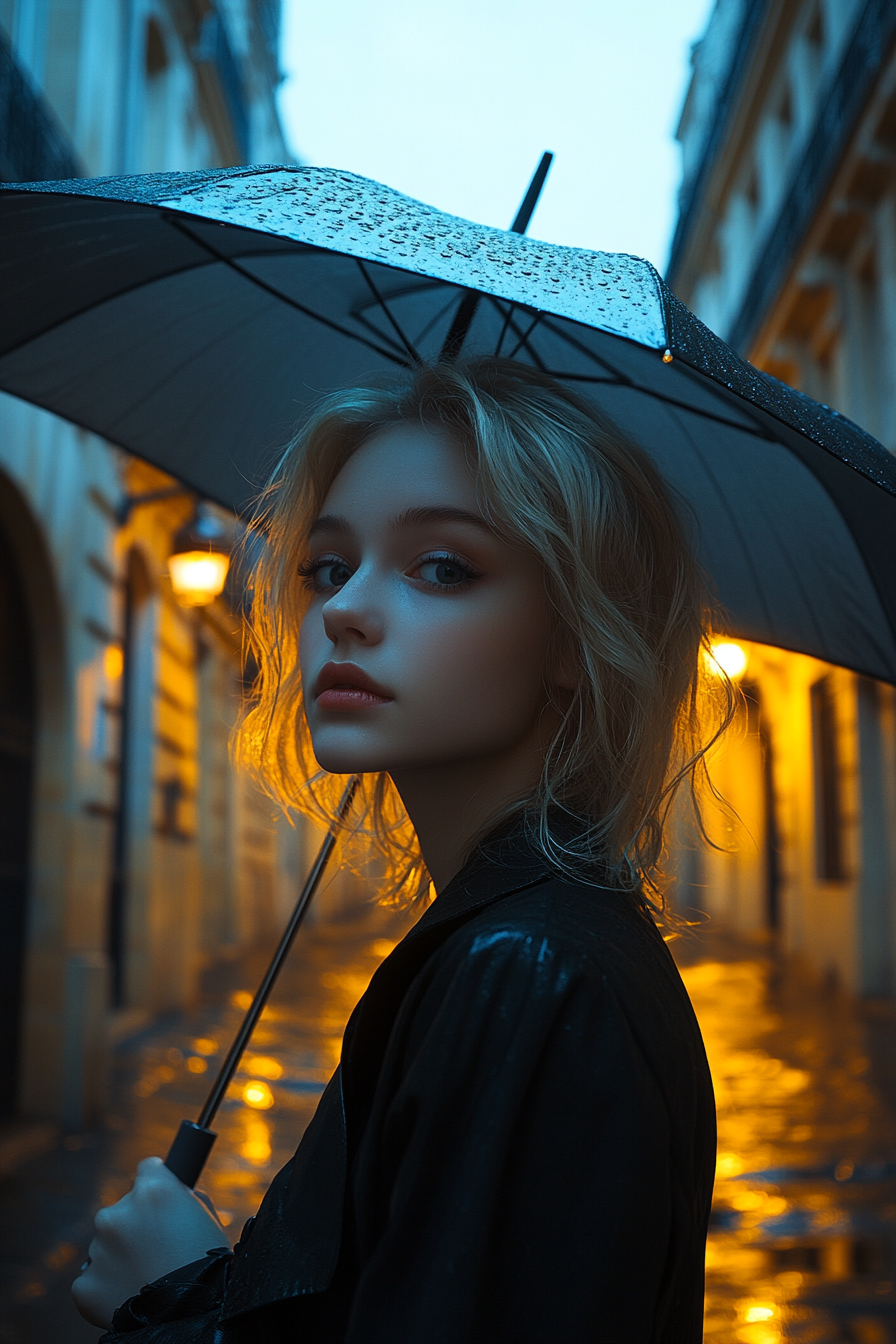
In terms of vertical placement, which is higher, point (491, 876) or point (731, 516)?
point (731, 516)

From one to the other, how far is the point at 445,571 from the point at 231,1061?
0.99 m

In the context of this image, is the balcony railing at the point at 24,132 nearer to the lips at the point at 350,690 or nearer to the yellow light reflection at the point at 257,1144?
the yellow light reflection at the point at 257,1144

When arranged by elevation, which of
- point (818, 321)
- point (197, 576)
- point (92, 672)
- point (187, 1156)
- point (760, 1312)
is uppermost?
point (818, 321)

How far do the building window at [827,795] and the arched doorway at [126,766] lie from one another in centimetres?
792

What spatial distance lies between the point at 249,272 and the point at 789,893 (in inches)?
617

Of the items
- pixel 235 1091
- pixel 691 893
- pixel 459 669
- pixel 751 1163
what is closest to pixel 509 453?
pixel 459 669

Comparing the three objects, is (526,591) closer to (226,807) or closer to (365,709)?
(365,709)

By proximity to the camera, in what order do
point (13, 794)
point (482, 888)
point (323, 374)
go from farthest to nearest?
point (13, 794), point (323, 374), point (482, 888)

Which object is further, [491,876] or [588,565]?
[588,565]

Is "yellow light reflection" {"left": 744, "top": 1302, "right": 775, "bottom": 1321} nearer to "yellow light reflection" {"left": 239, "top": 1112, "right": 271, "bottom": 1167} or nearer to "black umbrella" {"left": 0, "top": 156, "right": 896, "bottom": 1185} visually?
"yellow light reflection" {"left": 239, "top": 1112, "right": 271, "bottom": 1167}

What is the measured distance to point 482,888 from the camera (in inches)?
47.1

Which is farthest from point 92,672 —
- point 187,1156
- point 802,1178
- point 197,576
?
point 187,1156

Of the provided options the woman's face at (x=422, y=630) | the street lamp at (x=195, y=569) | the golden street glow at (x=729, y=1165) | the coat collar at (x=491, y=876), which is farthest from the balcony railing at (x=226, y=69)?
the coat collar at (x=491, y=876)

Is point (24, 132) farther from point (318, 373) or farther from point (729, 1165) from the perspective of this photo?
point (729, 1165)
